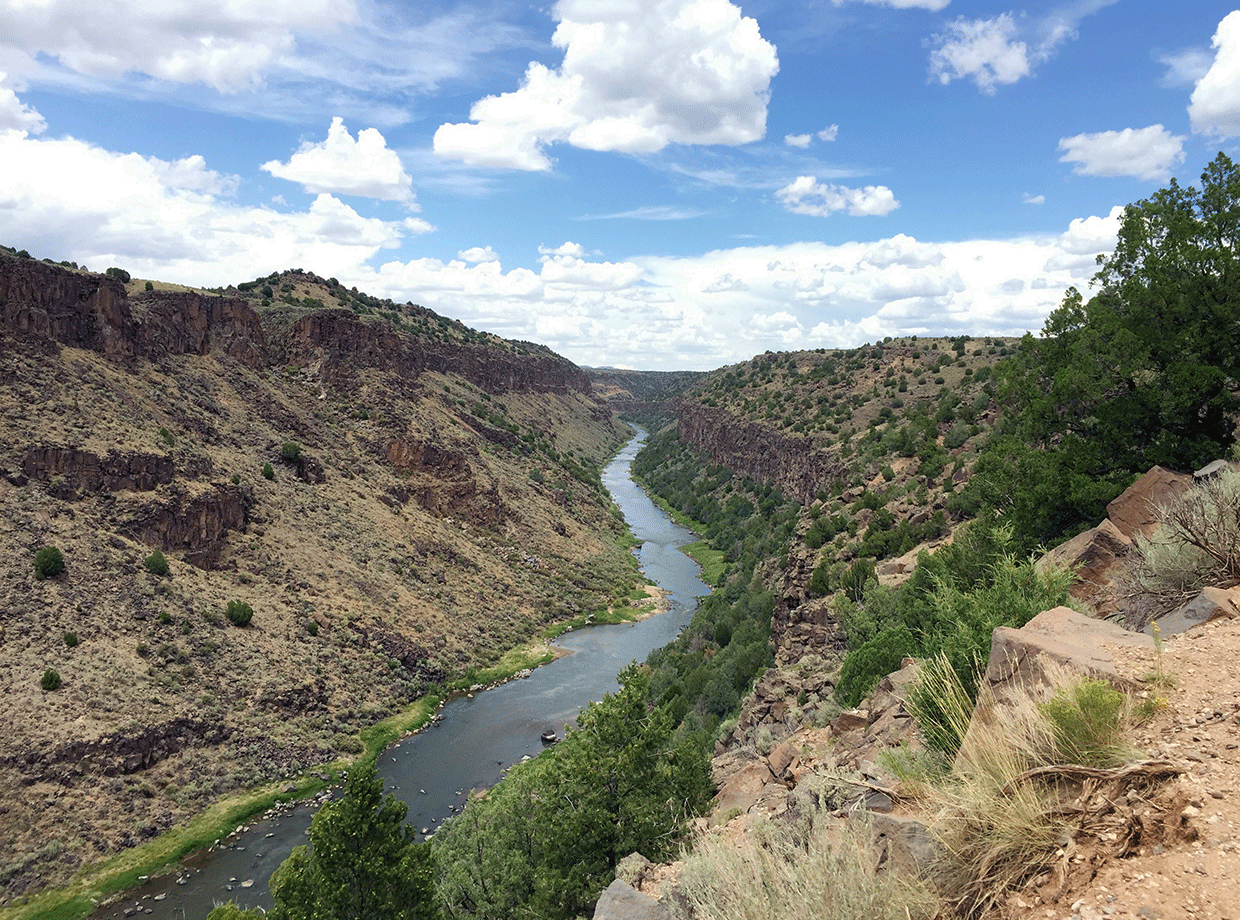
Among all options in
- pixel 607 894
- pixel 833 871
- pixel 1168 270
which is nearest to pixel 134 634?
pixel 607 894

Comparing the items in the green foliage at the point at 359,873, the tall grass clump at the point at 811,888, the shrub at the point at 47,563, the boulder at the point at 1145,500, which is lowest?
the green foliage at the point at 359,873

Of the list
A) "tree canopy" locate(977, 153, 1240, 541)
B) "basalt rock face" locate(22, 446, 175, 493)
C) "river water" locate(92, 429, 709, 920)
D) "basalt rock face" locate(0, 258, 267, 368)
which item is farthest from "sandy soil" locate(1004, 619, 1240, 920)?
"basalt rock face" locate(0, 258, 267, 368)

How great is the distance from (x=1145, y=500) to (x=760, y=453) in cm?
7294

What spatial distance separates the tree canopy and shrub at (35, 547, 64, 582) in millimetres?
41569

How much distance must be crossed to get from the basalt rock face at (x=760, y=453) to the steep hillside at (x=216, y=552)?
67.6 feet

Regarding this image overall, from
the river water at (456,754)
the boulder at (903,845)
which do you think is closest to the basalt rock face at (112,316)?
the river water at (456,754)

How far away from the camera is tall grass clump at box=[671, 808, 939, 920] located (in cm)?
505

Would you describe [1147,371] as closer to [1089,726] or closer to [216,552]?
[1089,726]

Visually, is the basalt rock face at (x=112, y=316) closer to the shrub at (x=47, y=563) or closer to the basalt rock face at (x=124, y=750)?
the shrub at (x=47, y=563)

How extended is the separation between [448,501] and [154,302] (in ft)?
94.9

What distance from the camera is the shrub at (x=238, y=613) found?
1550 inches

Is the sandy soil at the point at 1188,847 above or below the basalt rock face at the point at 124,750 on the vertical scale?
above

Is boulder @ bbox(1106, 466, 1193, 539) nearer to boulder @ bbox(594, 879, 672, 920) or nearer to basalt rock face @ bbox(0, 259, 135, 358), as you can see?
boulder @ bbox(594, 879, 672, 920)

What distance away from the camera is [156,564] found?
38.0m
